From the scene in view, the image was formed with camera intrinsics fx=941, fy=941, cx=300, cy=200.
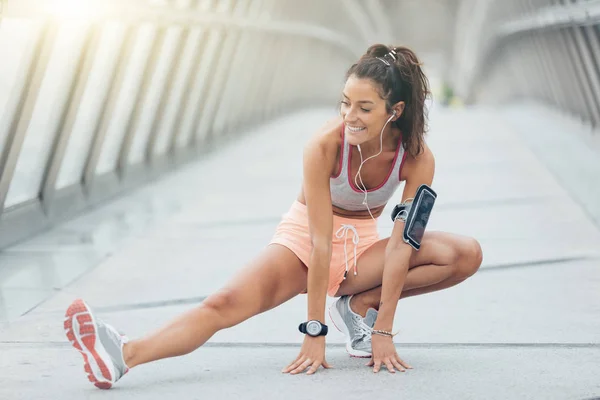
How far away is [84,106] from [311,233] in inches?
211

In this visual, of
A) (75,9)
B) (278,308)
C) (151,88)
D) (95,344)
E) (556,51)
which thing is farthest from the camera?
(556,51)

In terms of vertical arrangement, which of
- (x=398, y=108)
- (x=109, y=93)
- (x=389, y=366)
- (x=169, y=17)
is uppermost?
(x=169, y=17)

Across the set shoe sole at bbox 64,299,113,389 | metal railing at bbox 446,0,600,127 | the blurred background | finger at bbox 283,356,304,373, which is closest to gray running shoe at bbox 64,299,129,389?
shoe sole at bbox 64,299,113,389

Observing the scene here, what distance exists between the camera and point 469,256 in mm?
3805

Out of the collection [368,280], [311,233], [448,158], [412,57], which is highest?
[412,57]

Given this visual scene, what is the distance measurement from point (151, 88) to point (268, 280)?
25.1ft

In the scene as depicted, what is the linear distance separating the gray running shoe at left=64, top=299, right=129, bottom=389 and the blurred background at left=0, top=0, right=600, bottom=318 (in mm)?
1941

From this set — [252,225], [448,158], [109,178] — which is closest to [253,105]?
[448,158]

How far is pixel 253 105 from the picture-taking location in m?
18.0

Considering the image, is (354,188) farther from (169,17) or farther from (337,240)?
(169,17)

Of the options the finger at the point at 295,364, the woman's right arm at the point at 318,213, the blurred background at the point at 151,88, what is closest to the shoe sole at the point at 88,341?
the finger at the point at 295,364

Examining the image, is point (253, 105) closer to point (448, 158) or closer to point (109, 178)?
point (448, 158)

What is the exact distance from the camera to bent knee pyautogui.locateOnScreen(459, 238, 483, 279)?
3801 millimetres

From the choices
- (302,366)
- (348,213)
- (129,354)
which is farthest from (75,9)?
(302,366)
